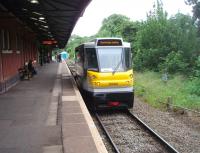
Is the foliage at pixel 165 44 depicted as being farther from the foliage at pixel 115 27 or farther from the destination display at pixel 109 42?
the foliage at pixel 115 27

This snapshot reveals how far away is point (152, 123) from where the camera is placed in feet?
45.6

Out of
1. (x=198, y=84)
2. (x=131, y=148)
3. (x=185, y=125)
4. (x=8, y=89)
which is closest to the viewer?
(x=131, y=148)

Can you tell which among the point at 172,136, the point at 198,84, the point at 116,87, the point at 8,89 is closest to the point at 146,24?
the point at 198,84

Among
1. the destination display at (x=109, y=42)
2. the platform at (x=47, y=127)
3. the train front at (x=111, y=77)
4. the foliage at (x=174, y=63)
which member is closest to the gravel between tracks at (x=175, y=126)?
the train front at (x=111, y=77)

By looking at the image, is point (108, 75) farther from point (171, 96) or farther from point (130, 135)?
point (171, 96)

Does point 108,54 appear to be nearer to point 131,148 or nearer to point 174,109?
point 174,109

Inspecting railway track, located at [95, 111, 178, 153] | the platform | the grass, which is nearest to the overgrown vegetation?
the grass

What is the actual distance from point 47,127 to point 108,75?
19.5 feet

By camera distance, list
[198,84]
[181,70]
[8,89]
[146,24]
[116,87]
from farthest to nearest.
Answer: [146,24] < [181,70] < [198,84] < [8,89] < [116,87]

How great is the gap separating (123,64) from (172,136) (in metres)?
4.66

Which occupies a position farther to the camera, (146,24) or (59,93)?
(146,24)

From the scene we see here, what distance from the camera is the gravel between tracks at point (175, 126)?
10.8 metres

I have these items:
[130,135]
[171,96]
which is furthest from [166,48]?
[130,135]

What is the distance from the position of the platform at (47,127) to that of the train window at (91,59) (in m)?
1.24
